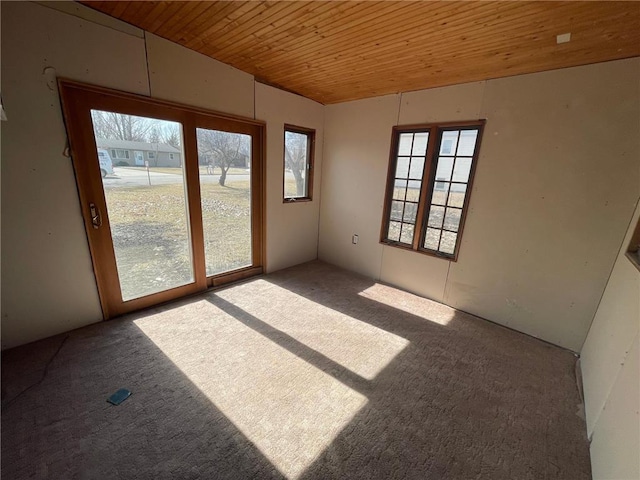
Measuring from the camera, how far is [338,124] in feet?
13.0

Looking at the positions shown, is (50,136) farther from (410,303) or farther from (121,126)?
(410,303)

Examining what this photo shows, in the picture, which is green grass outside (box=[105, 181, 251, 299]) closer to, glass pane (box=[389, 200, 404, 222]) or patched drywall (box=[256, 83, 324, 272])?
patched drywall (box=[256, 83, 324, 272])

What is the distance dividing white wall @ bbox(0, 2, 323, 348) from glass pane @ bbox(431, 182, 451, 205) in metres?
2.96

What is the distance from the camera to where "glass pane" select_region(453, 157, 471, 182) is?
2.92m

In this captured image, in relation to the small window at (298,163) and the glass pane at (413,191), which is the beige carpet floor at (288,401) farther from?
the small window at (298,163)

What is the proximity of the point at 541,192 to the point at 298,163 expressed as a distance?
302 cm

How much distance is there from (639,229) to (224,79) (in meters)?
4.02

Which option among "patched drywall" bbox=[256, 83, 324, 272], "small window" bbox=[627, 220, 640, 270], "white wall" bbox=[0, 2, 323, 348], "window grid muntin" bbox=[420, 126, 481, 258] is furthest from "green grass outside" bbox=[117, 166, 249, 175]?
"small window" bbox=[627, 220, 640, 270]

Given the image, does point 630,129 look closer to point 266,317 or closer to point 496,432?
point 496,432

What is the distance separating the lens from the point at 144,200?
2.59m

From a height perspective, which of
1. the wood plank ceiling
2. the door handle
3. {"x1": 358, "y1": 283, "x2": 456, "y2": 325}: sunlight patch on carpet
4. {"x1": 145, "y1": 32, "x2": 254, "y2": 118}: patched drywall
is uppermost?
the wood plank ceiling

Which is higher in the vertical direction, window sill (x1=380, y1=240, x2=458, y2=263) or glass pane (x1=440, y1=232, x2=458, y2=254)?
glass pane (x1=440, y1=232, x2=458, y2=254)

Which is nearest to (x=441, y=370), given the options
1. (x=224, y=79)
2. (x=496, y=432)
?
(x=496, y=432)

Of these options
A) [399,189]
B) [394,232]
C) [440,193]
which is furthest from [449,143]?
[394,232]
